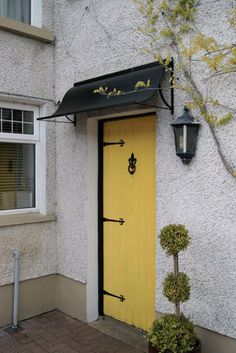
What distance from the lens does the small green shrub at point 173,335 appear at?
12.7 feet

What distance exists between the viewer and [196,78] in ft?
14.5

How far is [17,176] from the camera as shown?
6.40 meters

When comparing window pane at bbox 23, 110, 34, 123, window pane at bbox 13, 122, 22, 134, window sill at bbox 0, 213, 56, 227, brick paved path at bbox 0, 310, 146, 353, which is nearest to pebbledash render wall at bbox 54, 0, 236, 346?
window sill at bbox 0, 213, 56, 227

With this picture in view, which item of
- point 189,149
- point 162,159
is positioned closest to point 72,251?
point 162,159

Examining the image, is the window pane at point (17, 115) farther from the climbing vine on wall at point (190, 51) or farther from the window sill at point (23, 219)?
the climbing vine on wall at point (190, 51)

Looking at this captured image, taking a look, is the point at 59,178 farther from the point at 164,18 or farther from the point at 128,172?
the point at 164,18

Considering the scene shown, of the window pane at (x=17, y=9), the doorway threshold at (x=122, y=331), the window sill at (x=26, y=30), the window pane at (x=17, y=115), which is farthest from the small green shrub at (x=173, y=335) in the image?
the window pane at (x=17, y=9)

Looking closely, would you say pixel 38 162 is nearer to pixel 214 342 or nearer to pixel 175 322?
pixel 175 322

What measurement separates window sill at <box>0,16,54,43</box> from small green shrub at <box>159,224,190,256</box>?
396 cm

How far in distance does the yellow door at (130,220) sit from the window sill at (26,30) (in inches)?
71.9

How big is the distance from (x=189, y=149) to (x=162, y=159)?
54 centimetres

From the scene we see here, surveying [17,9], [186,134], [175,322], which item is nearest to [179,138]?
[186,134]

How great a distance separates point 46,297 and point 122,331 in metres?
1.50

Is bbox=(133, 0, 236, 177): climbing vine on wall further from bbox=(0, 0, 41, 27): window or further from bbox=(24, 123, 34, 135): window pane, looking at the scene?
bbox=(24, 123, 34, 135): window pane
